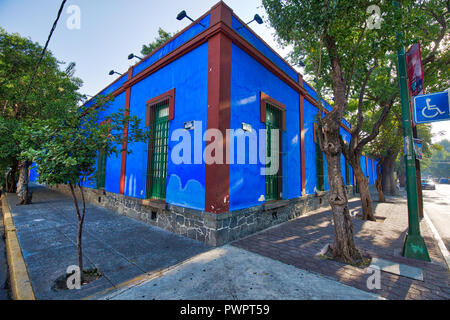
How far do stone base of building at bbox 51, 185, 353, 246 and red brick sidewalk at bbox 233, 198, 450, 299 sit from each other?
12.6 inches

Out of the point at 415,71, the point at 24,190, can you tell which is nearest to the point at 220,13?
the point at 415,71

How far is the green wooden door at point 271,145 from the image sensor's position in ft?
22.8

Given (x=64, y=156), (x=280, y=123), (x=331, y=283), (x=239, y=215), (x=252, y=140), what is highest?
(x=280, y=123)

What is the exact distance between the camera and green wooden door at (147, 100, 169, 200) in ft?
22.0

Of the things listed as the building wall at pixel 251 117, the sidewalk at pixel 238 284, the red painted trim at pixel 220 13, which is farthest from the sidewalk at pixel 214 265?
the red painted trim at pixel 220 13

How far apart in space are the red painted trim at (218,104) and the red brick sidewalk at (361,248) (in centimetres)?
130

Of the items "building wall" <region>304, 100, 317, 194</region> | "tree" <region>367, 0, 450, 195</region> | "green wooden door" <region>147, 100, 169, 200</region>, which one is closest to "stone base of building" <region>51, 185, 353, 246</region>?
"green wooden door" <region>147, 100, 169, 200</region>

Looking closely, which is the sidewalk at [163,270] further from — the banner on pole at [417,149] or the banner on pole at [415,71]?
the banner on pole at [415,71]

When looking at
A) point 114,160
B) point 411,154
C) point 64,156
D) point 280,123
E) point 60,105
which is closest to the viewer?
point 64,156

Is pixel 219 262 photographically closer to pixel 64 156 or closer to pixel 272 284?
pixel 272 284

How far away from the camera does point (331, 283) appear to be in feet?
10.0
